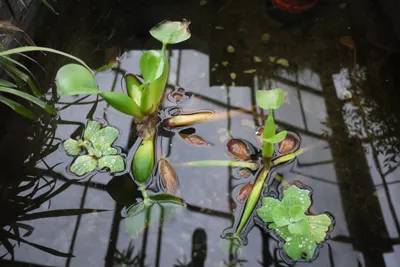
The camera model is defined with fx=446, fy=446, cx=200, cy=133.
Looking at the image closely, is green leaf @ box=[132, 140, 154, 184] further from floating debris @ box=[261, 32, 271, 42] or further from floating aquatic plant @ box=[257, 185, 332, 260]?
floating debris @ box=[261, 32, 271, 42]

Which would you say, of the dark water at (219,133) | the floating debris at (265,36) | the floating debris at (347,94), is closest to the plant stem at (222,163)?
the dark water at (219,133)

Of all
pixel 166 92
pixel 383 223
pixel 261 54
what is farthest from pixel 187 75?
pixel 383 223

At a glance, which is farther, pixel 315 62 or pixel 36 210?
pixel 315 62

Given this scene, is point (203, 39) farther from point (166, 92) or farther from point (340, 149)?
point (340, 149)

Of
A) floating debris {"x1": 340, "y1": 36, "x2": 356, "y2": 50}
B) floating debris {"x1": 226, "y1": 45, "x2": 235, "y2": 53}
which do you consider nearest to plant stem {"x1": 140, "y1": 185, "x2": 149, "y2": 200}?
floating debris {"x1": 226, "y1": 45, "x2": 235, "y2": 53}

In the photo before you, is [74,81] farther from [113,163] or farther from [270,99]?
[270,99]

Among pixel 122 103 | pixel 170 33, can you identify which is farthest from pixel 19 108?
pixel 170 33

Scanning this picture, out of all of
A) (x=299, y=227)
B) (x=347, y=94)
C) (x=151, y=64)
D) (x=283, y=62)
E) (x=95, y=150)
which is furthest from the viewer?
(x=283, y=62)
